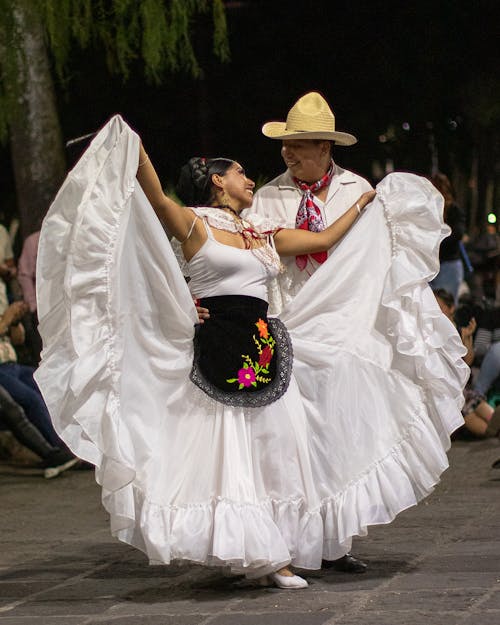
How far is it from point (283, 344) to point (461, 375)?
3.00ft

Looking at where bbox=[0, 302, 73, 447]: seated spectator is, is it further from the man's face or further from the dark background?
the dark background

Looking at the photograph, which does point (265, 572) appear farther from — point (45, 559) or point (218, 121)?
point (218, 121)

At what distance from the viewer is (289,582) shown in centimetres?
645

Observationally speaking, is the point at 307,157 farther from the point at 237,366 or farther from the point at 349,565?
the point at 349,565

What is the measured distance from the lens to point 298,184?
7.41 m

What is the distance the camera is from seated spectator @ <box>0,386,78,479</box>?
11.4m

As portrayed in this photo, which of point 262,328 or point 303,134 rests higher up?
point 303,134

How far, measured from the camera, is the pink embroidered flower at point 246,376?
6.57 m

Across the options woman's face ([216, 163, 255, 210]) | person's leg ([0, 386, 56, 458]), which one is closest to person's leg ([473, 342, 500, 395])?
person's leg ([0, 386, 56, 458])

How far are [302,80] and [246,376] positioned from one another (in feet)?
57.5

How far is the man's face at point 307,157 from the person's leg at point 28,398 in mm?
4765

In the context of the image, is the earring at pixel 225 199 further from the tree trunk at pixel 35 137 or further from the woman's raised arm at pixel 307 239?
the tree trunk at pixel 35 137

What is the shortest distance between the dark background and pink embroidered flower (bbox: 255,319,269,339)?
15.5 metres

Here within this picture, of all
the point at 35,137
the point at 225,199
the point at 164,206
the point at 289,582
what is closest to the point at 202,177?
the point at 225,199
